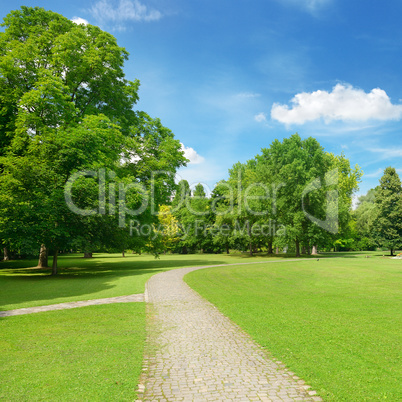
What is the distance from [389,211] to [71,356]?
53.3 m

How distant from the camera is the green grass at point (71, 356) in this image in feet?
14.5

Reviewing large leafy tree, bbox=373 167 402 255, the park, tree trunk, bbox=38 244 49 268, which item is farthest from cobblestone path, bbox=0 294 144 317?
large leafy tree, bbox=373 167 402 255

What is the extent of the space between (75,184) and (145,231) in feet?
35.2

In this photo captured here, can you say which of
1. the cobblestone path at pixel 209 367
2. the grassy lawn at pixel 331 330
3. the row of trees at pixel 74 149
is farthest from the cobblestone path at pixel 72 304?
the row of trees at pixel 74 149

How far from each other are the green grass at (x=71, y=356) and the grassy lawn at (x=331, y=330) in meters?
2.85

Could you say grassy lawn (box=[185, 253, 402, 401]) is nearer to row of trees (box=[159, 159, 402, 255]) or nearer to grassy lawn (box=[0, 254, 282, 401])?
grassy lawn (box=[0, 254, 282, 401])

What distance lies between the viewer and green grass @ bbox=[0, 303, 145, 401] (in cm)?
442

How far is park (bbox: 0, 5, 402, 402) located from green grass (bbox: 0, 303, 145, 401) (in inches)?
1.5

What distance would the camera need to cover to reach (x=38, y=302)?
11273 mm

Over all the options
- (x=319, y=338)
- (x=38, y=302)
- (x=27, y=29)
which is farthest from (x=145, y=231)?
(x=319, y=338)

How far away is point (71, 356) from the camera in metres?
5.80

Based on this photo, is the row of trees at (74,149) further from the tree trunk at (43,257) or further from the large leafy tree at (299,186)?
the large leafy tree at (299,186)

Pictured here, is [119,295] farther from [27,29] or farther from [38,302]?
[27,29]

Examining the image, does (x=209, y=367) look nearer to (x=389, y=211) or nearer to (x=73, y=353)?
(x=73, y=353)
